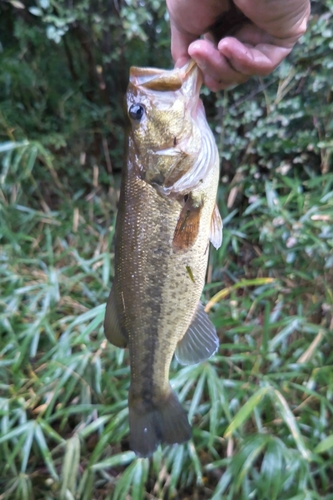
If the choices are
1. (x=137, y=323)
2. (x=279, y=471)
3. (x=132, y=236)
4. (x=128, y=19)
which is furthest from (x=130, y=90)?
(x=279, y=471)

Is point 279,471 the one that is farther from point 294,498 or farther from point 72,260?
point 72,260

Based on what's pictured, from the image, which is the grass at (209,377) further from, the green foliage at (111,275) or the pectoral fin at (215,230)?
the pectoral fin at (215,230)

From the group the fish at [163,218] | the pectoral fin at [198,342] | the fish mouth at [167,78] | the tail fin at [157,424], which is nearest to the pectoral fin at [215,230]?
the fish at [163,218]

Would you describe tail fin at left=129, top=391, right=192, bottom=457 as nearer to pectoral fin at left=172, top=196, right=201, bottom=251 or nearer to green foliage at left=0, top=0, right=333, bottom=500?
green foliage at left=0, top=0, right=333, bottom=500

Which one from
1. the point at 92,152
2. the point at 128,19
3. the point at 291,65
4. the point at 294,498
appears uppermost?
the point at 128,19

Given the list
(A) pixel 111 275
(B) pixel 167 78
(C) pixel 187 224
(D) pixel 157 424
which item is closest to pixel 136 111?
(B) pixel 167 78

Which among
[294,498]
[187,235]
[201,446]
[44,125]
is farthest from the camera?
[44,125]

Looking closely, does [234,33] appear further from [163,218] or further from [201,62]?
[163,218]
